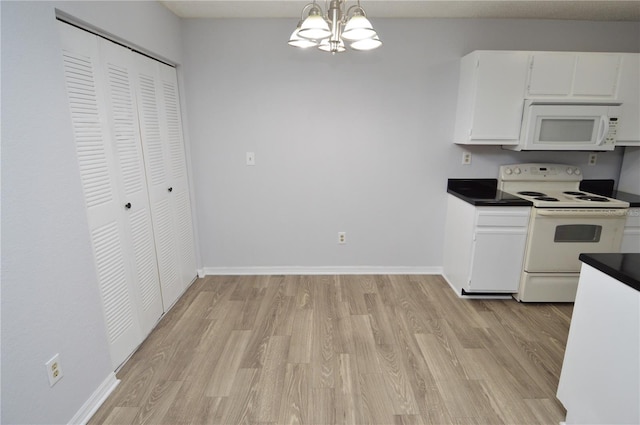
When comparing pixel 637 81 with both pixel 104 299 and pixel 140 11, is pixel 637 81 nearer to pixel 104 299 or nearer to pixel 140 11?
pixel 140 11

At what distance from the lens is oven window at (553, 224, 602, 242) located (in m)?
2.67

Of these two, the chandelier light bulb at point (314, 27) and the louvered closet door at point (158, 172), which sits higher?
the chandelier light bulb at point (314, 27)

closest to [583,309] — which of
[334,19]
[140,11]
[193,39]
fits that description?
[334,19]

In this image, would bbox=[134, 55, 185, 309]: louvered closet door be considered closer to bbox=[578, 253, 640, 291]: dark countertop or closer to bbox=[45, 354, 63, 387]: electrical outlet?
bbox=[45, 354, 63, 387]: electrical outlet

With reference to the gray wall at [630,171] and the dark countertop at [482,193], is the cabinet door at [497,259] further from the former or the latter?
the gray wall at [630,171]

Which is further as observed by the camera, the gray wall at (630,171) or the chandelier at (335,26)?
the gray wall at (630,171)

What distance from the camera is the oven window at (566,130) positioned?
273 cm

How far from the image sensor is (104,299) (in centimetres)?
191

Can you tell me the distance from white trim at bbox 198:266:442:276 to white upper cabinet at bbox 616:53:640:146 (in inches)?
78.7

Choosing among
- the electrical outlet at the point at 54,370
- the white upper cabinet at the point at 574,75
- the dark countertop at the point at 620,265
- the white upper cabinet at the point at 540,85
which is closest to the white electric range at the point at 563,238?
the white upper cabinet at the point at 540,85

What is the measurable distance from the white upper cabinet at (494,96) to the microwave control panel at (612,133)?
2.37ft

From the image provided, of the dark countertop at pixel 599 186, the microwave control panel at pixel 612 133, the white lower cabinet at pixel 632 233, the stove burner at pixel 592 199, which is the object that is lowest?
the white lower cabinet at pixel 632 233

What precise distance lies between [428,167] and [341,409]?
7.65 feet

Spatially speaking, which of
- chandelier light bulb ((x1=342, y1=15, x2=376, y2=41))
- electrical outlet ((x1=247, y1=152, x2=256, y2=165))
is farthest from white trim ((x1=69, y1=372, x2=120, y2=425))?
chandelier light bulb ((x1=342, y1=15, x2=376, y2=41))
